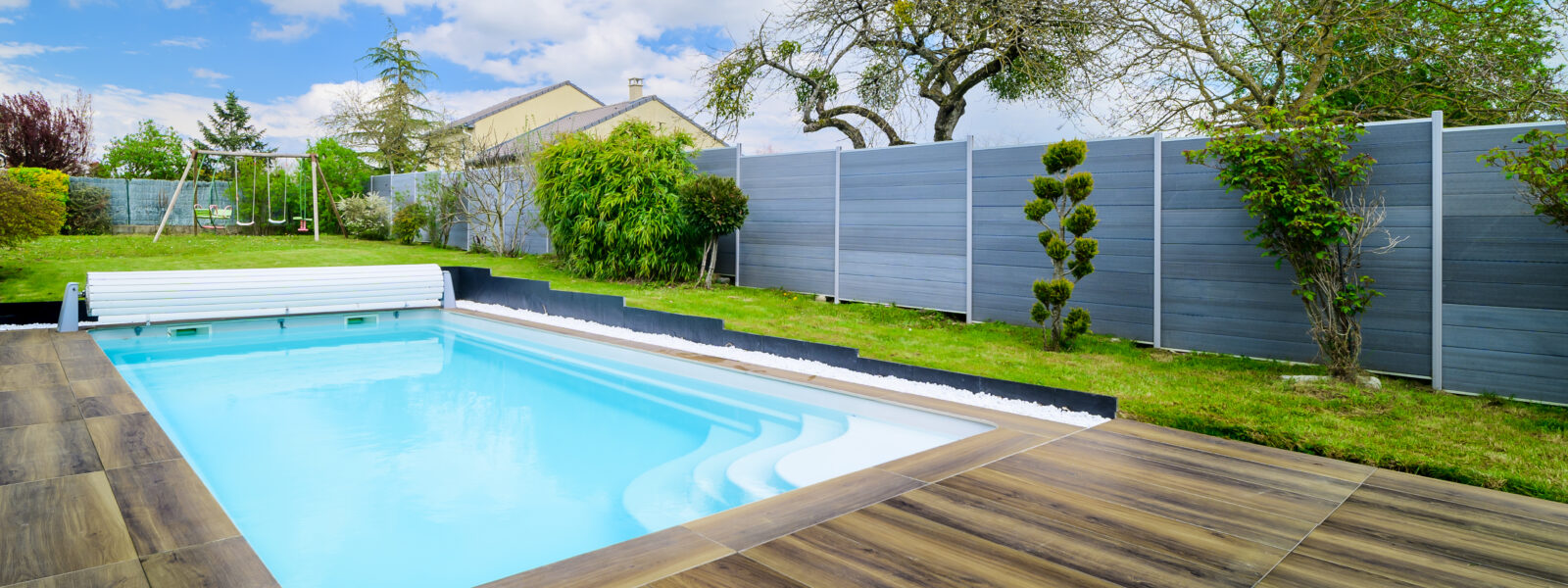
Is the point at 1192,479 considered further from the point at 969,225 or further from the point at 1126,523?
the point at 969,225

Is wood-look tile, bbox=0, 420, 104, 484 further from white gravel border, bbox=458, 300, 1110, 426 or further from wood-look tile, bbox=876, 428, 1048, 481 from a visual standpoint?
white gravel border, bbox=458, 300, 1110, 426

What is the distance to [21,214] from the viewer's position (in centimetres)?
808

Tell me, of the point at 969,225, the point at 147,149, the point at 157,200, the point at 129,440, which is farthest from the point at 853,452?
the point at 147,149

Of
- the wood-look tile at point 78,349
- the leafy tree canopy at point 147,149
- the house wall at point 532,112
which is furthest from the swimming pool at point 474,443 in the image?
the leafy tree canopy at point 147,149

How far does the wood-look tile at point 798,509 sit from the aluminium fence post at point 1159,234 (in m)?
4.08

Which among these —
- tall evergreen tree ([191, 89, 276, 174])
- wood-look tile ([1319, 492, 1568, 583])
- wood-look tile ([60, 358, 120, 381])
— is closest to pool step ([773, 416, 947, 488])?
wood-look tile ([1319, 492, 1568, 583])

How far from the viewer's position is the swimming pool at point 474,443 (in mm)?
2955

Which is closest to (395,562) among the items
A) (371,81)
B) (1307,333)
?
(1307,333)

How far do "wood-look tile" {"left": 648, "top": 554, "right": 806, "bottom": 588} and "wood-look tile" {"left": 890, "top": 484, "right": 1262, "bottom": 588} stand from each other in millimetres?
539

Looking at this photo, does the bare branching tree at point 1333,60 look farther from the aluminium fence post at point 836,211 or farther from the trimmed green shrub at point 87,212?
the trimmed green shrub at point 87,212

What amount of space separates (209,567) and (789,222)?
723cm

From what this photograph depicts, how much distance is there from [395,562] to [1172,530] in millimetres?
2593

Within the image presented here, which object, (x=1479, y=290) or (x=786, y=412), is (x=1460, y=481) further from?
(x=786, y=412)

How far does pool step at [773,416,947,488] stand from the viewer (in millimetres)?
3497
